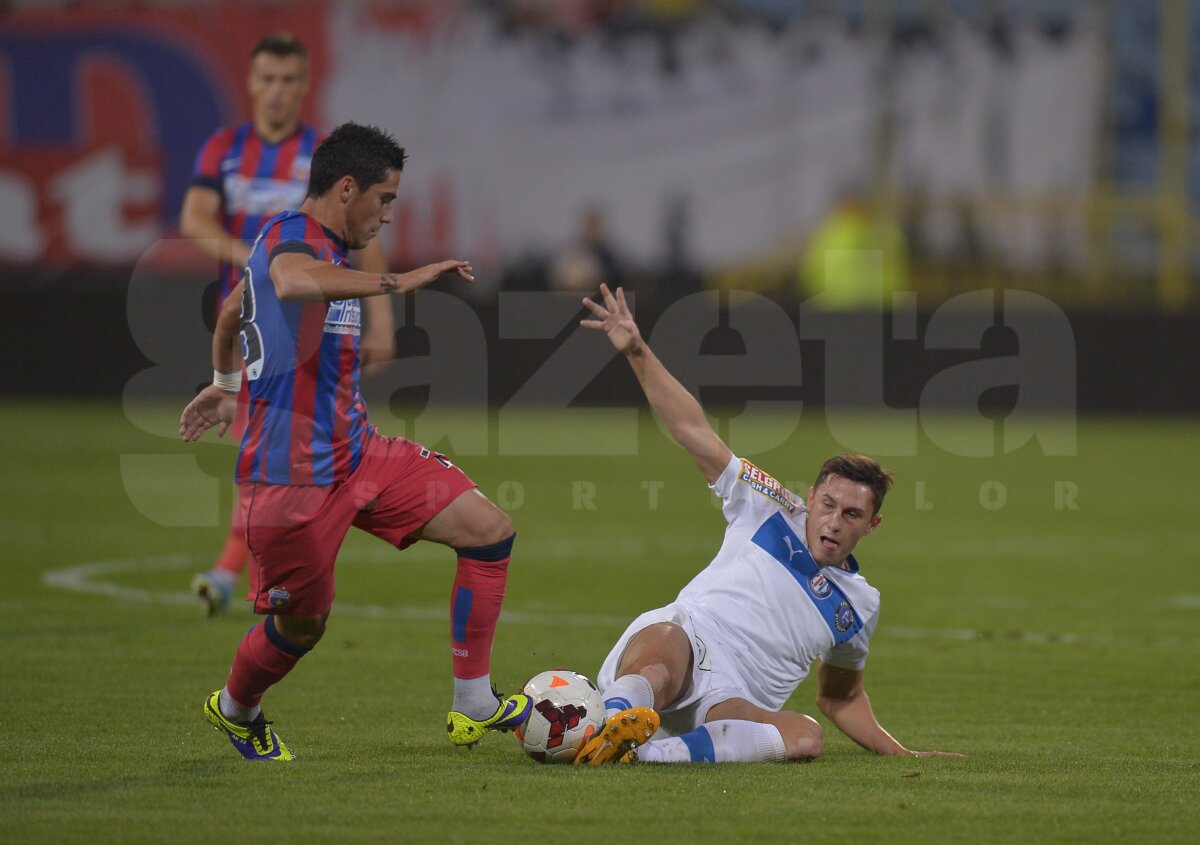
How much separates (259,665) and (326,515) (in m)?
0.55

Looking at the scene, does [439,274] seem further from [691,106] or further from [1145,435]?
[691,106]

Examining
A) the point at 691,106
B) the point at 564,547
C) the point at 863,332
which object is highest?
the point at 691,106

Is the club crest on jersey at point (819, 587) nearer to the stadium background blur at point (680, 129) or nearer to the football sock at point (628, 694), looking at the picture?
the football sock at point (628, 694)

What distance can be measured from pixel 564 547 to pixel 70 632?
4383 mm

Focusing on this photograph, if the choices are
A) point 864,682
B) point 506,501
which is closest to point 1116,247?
point 506,501

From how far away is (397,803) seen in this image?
17.0 ft

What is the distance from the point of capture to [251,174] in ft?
30.4

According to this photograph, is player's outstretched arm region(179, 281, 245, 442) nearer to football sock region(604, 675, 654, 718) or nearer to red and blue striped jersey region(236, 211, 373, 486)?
red and blue striped jersey region(236, 211, 373, 486)

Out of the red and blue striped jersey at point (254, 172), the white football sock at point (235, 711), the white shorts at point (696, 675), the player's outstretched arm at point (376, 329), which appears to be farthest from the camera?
the red and blue striped jersey at point (254, 172)

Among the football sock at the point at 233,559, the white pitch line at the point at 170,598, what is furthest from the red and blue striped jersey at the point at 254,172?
the white pitch line at the point at 170,598

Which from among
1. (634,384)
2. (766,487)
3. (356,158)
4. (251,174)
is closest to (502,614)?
(251,174)

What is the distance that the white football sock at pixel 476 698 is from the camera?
239 inches

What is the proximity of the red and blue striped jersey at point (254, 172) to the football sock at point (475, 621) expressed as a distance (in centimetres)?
364

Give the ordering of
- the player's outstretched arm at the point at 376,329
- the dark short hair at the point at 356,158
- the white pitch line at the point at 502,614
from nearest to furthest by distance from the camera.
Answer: the dark short hair at the point at 356,158, the player's outstretched arm at the point at 376,329, the white pitch line at the point at 502,614
